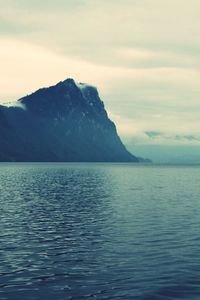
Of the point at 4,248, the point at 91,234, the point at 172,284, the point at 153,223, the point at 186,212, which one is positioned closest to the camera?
the point at 172,284

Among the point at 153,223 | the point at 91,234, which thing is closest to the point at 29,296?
the point at 91,234

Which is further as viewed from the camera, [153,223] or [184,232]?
[153,223]

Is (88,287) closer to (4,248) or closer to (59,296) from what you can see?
(59,296)

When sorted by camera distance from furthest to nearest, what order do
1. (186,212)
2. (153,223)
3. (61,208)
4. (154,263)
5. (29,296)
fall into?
(61,208), (186,212), (153,223), (154,263), (29,296)

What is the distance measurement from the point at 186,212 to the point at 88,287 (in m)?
44.6

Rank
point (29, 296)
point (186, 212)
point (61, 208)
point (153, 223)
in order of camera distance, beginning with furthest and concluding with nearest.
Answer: point (61, 208) < point (186, 212) < point (153, 223) < point (29, 296)

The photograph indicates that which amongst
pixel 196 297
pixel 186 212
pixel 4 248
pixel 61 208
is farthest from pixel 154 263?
pixel 61 208

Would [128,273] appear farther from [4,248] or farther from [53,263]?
[4,248]

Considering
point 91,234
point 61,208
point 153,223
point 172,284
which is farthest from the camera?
point 61,208

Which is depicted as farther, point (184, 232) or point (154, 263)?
point (184, 232)

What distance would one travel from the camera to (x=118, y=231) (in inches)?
2078

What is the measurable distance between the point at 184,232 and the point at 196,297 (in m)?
23.7

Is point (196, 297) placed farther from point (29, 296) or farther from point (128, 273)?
point (29, 296)

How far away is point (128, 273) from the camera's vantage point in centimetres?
3369
